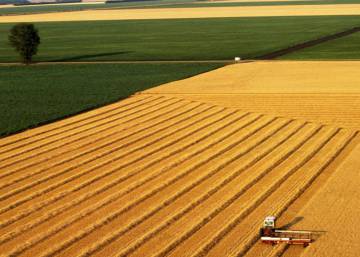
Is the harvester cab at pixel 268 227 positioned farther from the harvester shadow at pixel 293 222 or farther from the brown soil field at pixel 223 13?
the brown soil field at pixel 223 13

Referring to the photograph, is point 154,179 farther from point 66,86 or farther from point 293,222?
point 66,86

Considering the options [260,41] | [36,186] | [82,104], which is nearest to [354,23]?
[260,41]

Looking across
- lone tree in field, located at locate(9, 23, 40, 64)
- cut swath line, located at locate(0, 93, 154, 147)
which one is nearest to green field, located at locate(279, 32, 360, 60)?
lone tree in field, located at locate(9, 23, 40, 64)

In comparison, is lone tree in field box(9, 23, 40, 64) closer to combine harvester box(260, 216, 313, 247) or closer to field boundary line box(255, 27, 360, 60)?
field boundary line box(255, 27, 360, 60)

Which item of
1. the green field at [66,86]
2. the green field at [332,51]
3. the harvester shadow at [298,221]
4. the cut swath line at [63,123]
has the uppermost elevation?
the green field at [332,51]

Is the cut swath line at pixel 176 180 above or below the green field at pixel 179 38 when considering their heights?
below

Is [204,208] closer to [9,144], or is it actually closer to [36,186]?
[36,186]

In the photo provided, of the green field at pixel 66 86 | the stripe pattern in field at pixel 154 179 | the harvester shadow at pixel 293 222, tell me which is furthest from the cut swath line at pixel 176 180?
the green field at pixel 66 86

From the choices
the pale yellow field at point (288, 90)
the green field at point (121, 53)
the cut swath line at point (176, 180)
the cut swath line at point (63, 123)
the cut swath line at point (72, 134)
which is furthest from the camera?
the green field at point (121, 53)
